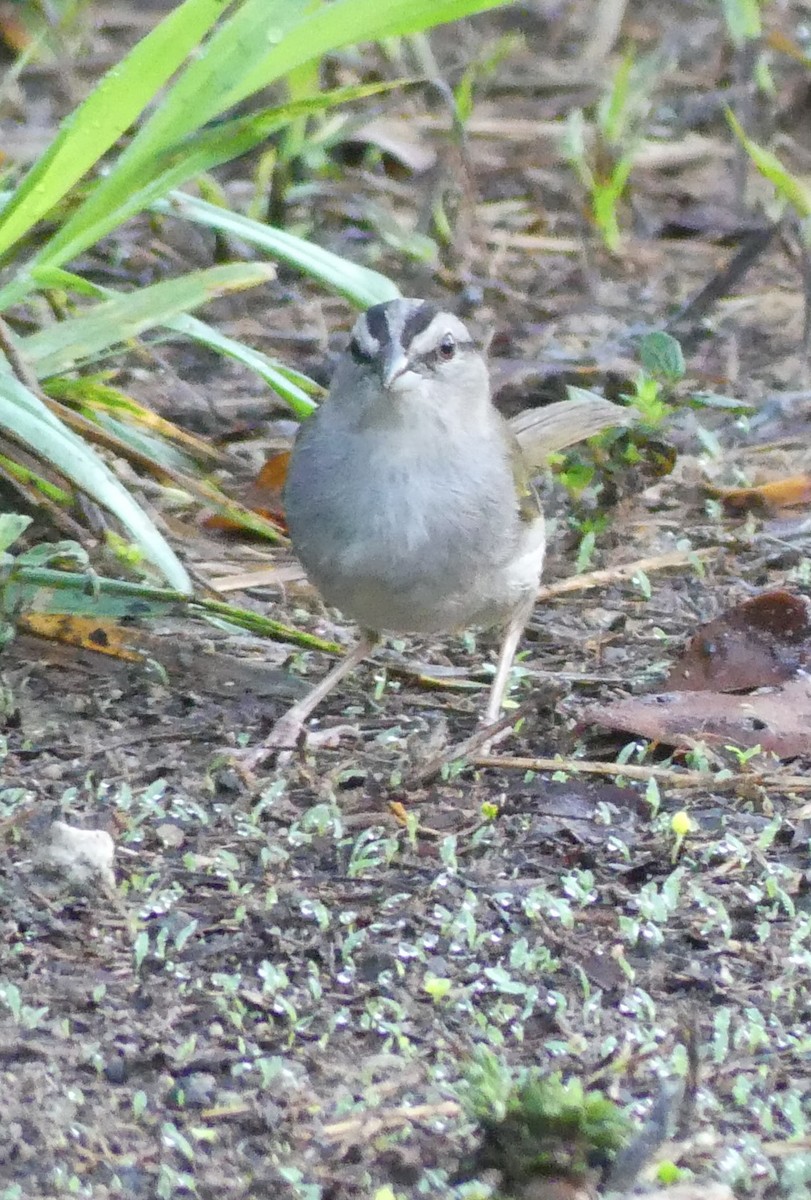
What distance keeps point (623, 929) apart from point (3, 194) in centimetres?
265

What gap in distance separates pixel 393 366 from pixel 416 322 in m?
0.19

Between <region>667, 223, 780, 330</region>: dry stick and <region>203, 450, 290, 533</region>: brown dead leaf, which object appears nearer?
<region>203, 450, 290, 533</region>: brown dead leaf

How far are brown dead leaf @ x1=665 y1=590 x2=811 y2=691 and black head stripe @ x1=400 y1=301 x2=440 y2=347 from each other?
1000 millimetres

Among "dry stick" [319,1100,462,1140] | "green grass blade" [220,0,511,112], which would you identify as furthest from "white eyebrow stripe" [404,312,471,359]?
"dry stick" [319,1100,462,1140]

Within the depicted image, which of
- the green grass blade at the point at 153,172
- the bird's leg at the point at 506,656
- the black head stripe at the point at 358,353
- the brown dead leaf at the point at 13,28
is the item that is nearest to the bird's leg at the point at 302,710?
the bird's leg at the point at 506,656

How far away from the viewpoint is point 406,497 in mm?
3916

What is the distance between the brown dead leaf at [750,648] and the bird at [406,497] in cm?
45

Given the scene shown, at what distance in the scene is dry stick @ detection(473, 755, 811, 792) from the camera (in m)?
3.59

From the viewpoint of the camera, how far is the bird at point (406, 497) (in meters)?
3.91

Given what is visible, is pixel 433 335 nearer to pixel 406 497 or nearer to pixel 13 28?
pixel 406 497

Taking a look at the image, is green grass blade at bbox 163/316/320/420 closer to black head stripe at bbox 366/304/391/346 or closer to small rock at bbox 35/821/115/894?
black head stripe at bbox 366/304/391/346

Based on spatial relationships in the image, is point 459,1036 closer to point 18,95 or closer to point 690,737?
point 690,737

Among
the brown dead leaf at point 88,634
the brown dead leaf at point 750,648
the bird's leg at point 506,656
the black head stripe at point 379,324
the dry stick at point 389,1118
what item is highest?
the black head stripe at point 379,324

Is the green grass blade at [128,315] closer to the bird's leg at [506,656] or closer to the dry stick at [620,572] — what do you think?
the bird's leg at [506,656]
